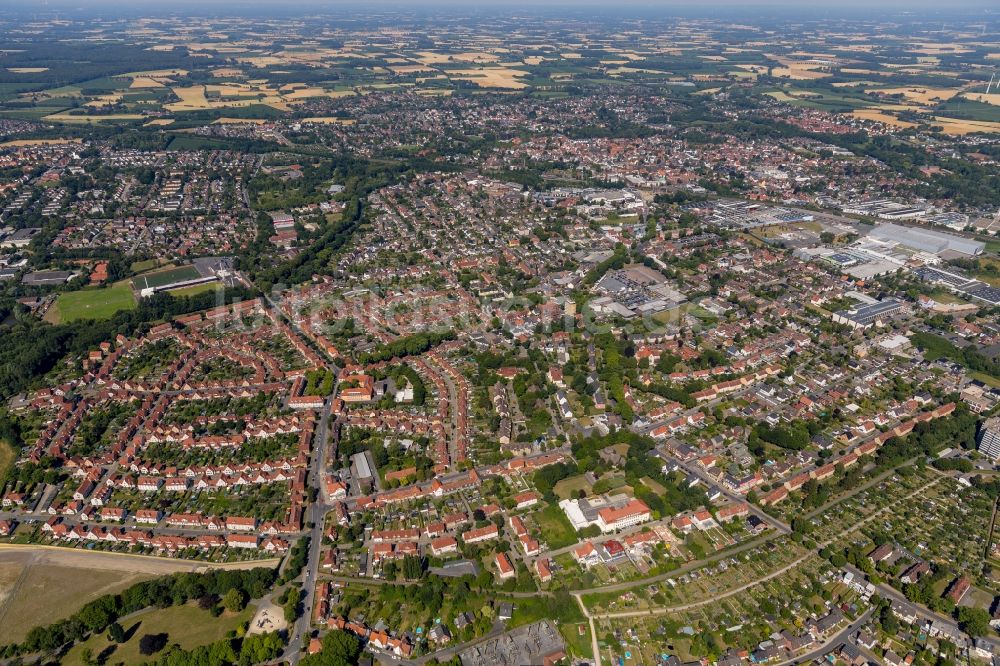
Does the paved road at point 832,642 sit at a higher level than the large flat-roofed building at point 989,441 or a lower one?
lower

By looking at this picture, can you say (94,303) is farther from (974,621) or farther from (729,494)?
(974,621)

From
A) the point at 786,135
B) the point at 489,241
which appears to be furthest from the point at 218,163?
the point at 786,135

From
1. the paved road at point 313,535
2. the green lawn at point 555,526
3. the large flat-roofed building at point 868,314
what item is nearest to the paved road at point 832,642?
the green lawn at point 555,526

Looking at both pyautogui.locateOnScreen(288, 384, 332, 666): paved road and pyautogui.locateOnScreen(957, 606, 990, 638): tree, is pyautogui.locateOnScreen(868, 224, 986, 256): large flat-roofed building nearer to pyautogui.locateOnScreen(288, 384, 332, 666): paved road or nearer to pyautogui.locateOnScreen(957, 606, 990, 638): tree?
pyautogui.locateOnScreen(957, 606, 990, 638): tree

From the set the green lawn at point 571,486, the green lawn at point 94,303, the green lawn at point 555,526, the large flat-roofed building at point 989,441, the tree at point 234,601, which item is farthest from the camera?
the green lawn at point 94,303

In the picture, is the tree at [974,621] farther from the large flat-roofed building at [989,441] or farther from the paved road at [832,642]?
the large flat-roofed building at [989,441]

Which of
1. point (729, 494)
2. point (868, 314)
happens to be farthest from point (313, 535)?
point (868, 314)

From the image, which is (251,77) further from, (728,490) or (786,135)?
(728,490)

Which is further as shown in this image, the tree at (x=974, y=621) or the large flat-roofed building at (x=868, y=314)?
the large flat-roofed building at (x=868, y=314)
